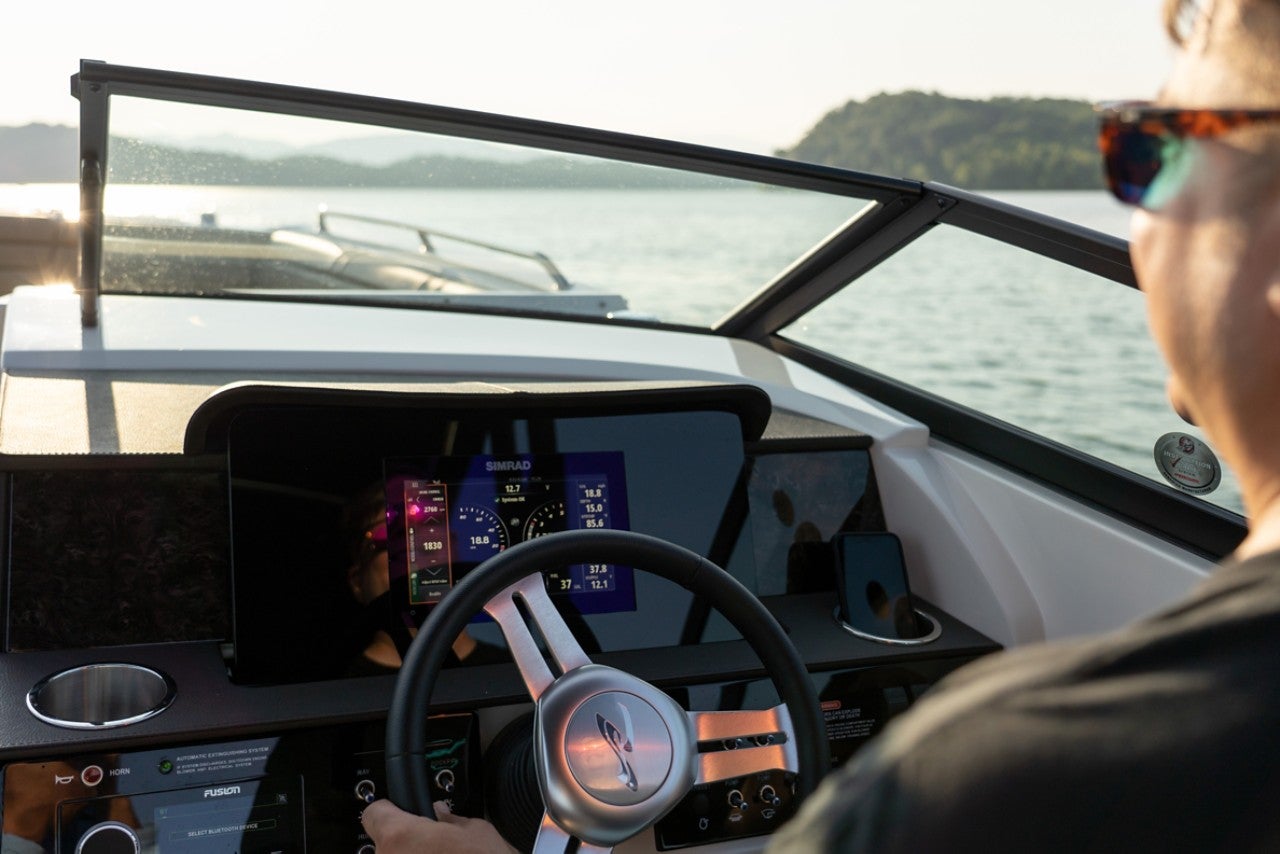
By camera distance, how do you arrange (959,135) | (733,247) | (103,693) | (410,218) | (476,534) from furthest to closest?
(959,135)
(410,218)
(733,247)
(476,534)
(103,693)

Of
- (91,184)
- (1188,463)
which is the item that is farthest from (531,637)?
(91,184)

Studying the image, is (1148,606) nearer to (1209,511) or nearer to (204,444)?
(1209,511)

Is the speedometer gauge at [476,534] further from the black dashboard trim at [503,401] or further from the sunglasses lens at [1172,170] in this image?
the sunglasses lens at [1172,170]

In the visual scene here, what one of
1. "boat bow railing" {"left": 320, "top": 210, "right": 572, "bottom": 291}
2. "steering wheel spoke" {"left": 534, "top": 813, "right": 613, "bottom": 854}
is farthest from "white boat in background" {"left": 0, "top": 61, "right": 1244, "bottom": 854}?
"boat bow railing" {"left": 320, "top": 210, "right": 572, "bottom": 291}

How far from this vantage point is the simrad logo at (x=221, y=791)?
1368 mm

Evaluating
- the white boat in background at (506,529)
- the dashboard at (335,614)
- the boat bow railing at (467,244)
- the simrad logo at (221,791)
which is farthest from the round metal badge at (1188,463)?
the boat bow railing at (467,244)

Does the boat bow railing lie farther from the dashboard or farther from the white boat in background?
the dashboard

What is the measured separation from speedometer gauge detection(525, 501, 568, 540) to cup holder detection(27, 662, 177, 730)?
50 centimetres

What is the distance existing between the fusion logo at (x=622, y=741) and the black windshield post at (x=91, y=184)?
127cm

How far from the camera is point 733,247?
272 centimetres

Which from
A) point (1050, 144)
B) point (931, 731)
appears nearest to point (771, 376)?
point (931, 731)

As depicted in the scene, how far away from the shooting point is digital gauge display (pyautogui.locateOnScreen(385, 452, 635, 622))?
63.2 inches

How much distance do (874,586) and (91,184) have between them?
1.52 m

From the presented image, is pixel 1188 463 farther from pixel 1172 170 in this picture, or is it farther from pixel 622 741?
pixel 1172 170
